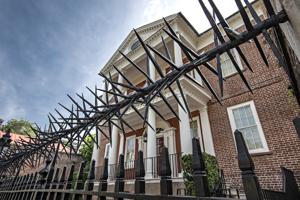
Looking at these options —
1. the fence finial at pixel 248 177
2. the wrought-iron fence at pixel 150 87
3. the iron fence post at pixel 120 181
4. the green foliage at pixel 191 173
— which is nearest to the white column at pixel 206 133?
the green foliage at pixel 191 173

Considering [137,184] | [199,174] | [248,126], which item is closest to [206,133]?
[248,126]

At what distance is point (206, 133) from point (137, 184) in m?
7.28

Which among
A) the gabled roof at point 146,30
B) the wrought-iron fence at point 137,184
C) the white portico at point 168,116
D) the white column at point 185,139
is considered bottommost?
the wrought-iron fence at point 137,184

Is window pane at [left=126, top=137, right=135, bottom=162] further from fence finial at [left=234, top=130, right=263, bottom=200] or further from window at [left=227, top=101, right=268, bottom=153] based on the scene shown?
fence finial at [left=234, top=130, right=263, bottom=200]

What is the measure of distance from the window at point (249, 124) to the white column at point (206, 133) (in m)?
1.09

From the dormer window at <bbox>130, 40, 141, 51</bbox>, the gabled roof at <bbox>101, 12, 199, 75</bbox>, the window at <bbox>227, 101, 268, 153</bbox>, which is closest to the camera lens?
the window at <bbox>227, 101, 268, 153</bbox>

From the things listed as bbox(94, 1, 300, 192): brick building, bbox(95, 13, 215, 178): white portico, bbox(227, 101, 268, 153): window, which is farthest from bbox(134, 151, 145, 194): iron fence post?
bbox(227, 101, 268, 153): window

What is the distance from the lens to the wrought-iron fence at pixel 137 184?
764 millimetres

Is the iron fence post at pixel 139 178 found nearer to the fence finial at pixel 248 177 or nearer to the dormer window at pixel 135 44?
the fence finial at pixel 248 177

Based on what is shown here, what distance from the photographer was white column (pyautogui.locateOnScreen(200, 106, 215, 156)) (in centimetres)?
750

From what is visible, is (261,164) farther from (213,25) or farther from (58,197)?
(213,25)

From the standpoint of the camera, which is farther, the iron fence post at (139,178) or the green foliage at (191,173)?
the green foliage at (191,173)

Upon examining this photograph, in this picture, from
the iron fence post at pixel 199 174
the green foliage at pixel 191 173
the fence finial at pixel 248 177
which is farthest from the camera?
the green foliage at pixel 191 173

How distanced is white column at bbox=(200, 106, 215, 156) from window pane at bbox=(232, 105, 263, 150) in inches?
50.7
